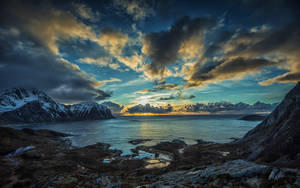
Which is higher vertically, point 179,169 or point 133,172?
point 179,169

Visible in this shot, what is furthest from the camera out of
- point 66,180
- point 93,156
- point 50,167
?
point 93,156

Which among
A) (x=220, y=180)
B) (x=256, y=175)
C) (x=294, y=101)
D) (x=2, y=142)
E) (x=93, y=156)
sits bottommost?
(x=93, y=156)

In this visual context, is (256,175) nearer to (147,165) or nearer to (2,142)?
(147,165)

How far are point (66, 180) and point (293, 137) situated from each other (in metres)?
41.2

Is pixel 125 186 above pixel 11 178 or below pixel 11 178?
above

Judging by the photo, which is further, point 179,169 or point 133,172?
point 133,172

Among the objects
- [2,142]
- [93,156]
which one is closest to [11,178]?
[93,156]

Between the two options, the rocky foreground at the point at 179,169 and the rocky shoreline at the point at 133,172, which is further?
the rocky foreground at the point at 179,169

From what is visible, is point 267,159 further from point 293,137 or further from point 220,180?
point 220,180

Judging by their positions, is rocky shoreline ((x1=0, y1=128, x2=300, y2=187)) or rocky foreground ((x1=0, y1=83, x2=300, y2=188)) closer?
rocky shoreline ((x1=0, y1=128, x2=300, y2=187))

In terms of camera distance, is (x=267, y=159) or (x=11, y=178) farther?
(x=11, y=178)

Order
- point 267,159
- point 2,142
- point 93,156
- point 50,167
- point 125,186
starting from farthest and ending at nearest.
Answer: point 2,142 < point 93,156 < point 50,167 < point 267,159 < point 125,186

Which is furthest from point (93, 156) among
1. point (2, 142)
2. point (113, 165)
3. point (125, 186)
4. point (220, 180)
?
point (220, 180)

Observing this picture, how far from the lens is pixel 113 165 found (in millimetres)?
37094
